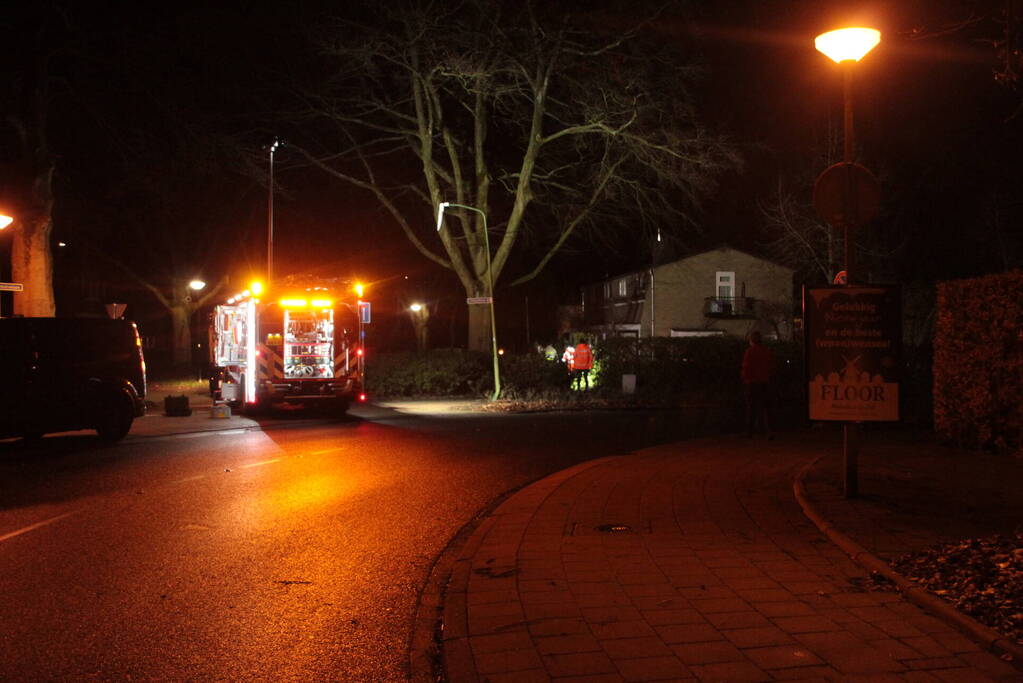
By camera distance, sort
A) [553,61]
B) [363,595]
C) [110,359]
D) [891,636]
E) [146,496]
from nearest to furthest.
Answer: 1. [891,636]
2. [363,595]
3. [146,496]
4. [110,359]
5. [553,61]

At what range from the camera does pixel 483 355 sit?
27.9 metres

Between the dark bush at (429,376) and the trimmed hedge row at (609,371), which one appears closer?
the trimmed hedge row at (609,371)

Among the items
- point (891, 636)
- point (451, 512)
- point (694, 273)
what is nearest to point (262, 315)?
Result: point (451, 512)

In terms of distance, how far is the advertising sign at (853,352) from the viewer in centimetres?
860

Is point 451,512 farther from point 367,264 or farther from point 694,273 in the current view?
point 694,273

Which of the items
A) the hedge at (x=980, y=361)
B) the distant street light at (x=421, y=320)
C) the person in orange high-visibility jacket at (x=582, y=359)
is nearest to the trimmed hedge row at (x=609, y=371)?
the person in orange high-visibility jacket at (x=582, y=359)

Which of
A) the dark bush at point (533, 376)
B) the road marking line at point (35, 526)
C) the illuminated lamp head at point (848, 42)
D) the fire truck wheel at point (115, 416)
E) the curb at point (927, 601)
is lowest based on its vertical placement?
the road marking line at point (35, 526)

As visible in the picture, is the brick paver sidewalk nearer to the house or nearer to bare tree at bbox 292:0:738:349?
bare tree at bbox 292:0:738:349

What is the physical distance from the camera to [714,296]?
2088 inches

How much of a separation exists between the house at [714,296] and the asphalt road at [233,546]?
3769cm

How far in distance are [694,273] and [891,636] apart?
160 ft

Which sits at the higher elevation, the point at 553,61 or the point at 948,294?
the point at 553,61

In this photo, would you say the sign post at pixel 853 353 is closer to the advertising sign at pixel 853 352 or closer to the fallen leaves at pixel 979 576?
the advertising sign at pixel 853 352

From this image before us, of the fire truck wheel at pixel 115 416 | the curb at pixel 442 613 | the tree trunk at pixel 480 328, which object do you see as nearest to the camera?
the curb at pixel 442 613
